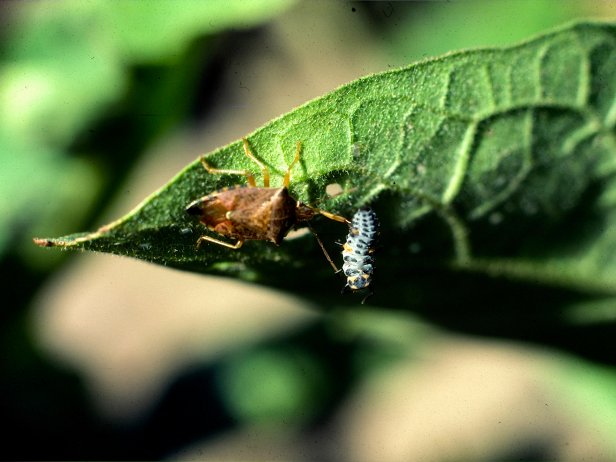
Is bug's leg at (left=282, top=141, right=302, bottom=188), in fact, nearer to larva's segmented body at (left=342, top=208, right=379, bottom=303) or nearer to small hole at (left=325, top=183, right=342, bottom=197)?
small hole at (left=325, top=183, right=342, bottom=197)

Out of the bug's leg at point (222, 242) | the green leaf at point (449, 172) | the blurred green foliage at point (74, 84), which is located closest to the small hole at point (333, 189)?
the green leaf at point (449, 172)

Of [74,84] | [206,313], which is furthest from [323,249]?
[206,313]

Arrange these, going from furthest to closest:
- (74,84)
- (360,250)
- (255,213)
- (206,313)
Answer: (206,313) → (74,84) → (360,250) → (255,213)

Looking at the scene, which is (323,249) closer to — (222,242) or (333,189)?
(333,189)

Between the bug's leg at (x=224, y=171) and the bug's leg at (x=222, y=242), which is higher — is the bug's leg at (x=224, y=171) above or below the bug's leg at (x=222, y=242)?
above

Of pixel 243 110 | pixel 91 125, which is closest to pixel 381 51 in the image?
pixel 243 110

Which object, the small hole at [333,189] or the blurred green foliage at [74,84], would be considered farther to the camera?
the blurred green foliage at [74,84]

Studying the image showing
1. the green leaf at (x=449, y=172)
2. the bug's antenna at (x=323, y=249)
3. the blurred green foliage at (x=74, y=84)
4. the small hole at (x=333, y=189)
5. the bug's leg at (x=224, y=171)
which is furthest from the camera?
the blurred green foliage at (x=74, y=84)

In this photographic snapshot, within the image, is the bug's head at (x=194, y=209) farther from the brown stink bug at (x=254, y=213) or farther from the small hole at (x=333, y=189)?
the small hole at (x=333, y=189)

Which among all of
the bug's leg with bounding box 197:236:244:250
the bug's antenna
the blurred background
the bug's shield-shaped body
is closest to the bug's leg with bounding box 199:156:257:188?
the bug's shield-shaped body
